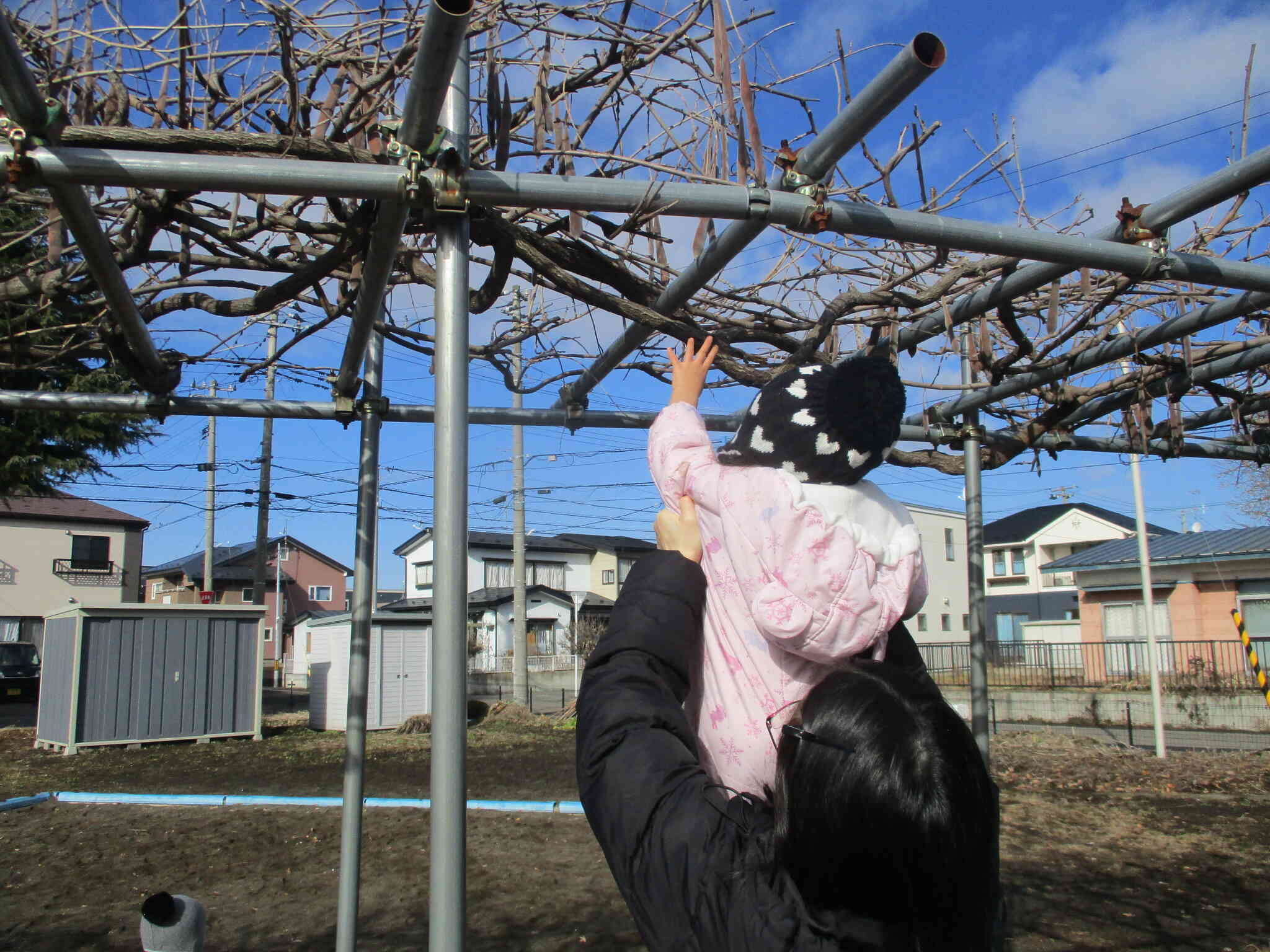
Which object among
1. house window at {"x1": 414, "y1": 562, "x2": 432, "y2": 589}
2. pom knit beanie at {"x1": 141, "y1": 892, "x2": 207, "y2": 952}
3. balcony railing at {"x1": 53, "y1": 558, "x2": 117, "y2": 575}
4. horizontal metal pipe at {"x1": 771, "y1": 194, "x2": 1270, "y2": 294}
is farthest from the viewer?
house window at {"x1": 414, "y1": 562, "x2": 432, "y2": 589}

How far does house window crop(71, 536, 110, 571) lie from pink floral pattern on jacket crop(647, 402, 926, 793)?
33.3m

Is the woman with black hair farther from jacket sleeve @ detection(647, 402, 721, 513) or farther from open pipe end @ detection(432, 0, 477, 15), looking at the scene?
open pipe end @ detection(432, 0, 477, 15)

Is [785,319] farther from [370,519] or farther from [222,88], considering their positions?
[222,88]

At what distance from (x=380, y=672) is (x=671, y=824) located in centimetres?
1599

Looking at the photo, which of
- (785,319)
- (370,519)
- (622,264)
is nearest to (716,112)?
(622,264)

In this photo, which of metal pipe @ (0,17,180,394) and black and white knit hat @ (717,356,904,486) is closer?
black and white knit hat @ (717,356,904,486)

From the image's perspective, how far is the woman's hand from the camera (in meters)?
1.13

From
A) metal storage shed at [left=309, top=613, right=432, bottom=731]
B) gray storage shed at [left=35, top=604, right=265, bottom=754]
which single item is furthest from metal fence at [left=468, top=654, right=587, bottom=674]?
gray storage shed at [left=35, top=604, right=265, bottom=754]

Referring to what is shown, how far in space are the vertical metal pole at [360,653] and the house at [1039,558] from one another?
99.7 ft

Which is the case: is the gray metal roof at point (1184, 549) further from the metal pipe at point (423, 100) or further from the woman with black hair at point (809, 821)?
the woman with black hair at point (809, 821)

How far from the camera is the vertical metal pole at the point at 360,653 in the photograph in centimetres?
231

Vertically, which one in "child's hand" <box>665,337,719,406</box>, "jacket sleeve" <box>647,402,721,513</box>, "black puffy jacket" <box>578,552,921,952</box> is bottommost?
"black puffy jacket" <box>578,552,921,952</box>

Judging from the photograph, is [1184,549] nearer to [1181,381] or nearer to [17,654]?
[1181,381]

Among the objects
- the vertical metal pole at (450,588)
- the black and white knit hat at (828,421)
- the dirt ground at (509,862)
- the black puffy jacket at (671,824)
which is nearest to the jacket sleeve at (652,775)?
the black puffy jacket at (671,824)
